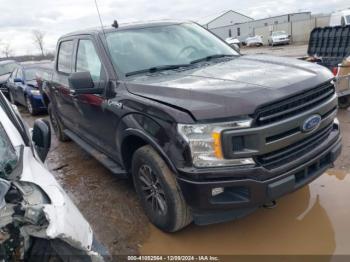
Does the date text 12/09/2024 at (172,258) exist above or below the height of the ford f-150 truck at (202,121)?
below

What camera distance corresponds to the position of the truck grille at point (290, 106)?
8.63 feet

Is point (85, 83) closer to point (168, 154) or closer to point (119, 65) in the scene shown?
point (119, 65)

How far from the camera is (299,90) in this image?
280 cm

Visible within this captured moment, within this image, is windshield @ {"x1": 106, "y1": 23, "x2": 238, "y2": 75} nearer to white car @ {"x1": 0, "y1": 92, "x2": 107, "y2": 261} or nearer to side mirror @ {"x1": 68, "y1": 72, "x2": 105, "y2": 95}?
side mirror @ {"x1": 68, "y1": 72, "x2": 105, "y2": 95}

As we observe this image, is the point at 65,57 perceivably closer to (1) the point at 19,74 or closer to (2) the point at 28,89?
(2) the point at 28,89

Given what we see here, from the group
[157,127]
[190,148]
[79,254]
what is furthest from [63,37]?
[79,254]

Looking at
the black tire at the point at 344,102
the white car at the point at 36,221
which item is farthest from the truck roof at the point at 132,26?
the black tire at the point at 344,102

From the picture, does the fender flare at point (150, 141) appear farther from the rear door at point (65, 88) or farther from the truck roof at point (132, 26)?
the rear door at point (65, 88)

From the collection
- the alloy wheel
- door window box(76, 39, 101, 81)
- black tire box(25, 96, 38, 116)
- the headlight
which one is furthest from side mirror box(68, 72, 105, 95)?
black tire box(25, 96, 38, 116)

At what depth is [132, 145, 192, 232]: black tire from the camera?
304 cm

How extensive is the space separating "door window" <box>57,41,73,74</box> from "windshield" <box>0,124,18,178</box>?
265cm

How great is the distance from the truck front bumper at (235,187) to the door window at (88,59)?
6.13 ft

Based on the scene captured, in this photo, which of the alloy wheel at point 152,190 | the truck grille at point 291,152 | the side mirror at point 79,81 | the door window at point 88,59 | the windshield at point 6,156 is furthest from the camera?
the door window at point 88,59

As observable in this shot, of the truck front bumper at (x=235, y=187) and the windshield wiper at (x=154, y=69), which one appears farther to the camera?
the windshield wiper at (x=154, y=69)
